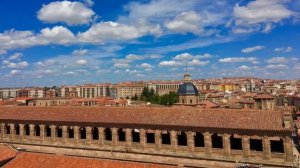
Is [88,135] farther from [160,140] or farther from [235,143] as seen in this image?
[235,143]

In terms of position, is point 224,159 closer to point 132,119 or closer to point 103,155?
point 132,119

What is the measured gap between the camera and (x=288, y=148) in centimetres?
2483

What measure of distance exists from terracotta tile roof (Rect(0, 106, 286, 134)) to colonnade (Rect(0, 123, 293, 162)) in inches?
28.4

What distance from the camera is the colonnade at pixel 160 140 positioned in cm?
2617

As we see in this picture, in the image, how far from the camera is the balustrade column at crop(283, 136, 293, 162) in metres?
24.7

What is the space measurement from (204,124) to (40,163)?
13.4 meters

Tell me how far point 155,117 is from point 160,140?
7.08 ft

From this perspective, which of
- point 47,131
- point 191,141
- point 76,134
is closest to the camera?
point 191,141

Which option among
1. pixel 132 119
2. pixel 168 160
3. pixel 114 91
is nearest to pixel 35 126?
pixel 132 119

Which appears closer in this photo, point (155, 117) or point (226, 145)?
point (226, 145)

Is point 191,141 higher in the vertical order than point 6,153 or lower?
higher

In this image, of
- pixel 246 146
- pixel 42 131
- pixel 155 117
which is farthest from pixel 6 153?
pixel 246 146

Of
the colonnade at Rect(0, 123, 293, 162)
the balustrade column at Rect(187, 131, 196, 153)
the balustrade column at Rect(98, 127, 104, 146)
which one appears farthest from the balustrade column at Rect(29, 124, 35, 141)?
the balustrade column at Rect(187, 131, 196, 153)

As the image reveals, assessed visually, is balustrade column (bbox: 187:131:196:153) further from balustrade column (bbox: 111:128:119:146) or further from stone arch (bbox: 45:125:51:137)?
stone arch (bbox: 45:125:51:137)
